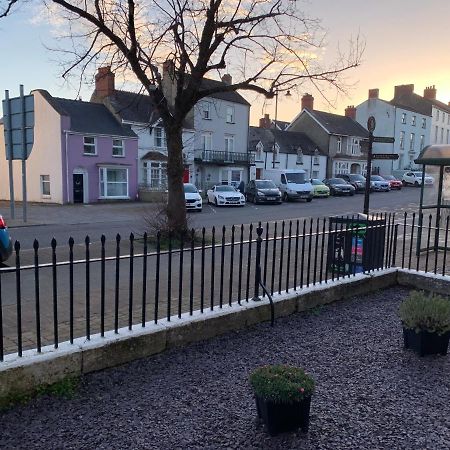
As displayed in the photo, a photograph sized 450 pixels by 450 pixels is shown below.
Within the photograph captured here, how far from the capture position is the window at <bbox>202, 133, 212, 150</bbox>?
40.2 meters

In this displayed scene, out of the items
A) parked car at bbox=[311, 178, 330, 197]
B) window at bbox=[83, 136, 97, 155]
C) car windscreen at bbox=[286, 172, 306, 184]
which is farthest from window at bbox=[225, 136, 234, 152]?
window at bbox=[83, 136, 97, 155]

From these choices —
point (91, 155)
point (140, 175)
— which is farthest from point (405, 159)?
point (91, 155)

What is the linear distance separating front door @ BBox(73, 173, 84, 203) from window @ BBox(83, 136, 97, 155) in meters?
1.74

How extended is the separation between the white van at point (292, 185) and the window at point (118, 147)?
12268 millimetres

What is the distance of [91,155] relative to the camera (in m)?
30.5

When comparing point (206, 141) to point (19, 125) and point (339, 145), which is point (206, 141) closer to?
point (339, 145)

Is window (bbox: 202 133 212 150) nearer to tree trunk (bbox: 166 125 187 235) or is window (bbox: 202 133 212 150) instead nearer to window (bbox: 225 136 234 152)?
window (bbox: 225 136 234 152)

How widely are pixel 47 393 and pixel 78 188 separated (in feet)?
91.9

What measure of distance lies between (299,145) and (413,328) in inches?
1875

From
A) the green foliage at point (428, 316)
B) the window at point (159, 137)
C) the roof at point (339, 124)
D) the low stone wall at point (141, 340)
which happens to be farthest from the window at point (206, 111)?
the green foliage at point (428, 316)

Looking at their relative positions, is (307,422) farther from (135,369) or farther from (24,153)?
(24,153)

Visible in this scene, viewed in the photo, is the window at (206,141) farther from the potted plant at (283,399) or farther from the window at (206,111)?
the potted plant at (283,399)

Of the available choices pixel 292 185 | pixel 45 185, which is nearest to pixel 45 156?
pixel 45 185

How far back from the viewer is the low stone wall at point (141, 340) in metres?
3.53
